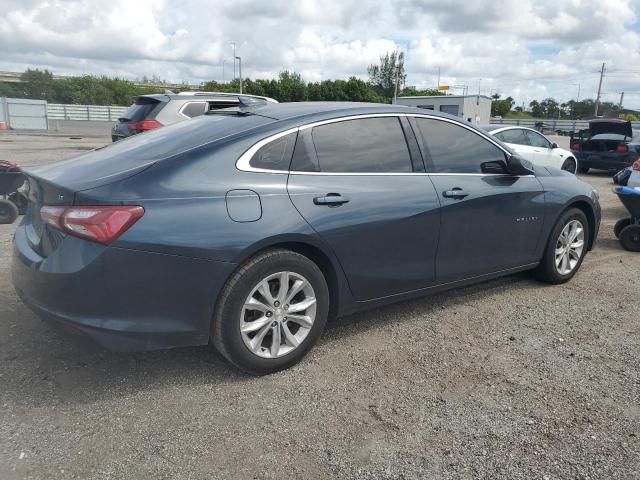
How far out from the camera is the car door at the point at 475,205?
13.1ft

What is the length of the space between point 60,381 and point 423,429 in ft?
6.83

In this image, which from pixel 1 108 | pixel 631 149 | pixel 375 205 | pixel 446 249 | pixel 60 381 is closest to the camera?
pixel 60 381

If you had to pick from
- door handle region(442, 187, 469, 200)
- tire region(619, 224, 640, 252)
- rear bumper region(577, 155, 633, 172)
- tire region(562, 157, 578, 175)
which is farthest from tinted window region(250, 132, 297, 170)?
rear bumper region(577, 155, 633, 172)

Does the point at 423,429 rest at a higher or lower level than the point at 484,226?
lower

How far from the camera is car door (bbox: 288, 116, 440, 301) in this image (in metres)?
3.37

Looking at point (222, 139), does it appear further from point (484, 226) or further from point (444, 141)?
point (484, 226)

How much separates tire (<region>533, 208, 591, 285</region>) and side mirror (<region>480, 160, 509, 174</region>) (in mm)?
889

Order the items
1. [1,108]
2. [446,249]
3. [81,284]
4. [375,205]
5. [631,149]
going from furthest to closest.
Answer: [1,108] < [631,149] < [446,249] < [375,205] < [81,284]

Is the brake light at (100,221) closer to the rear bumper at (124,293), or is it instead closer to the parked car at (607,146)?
the rear bumper at (124,293)

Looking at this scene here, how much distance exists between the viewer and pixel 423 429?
2803mm

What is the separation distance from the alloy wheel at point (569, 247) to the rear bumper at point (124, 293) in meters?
3.40

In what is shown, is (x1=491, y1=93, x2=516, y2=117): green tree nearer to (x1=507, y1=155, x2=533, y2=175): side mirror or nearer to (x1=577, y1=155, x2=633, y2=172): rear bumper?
(x1=577, y1=155, x2=633, y2=172): rear bumper

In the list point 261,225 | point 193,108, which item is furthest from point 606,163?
point 261,225

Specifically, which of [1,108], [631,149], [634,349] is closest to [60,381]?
[634,349]
